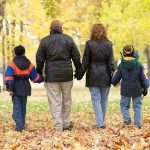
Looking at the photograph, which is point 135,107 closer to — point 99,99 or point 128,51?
point 99,99

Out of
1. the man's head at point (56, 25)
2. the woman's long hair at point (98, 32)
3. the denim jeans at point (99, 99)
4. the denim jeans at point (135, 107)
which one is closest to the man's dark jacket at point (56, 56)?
the man's head at point (56, 25)

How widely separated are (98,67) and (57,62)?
90 centimetres

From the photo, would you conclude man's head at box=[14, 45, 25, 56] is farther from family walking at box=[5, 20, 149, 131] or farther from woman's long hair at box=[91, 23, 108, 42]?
woman's long hair at box=[91, 23, 108, 42]

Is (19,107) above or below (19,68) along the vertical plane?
below

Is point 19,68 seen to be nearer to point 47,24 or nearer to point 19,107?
point 19,107

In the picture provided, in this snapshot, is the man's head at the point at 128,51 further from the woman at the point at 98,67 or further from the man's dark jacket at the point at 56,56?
the man's dark jacket at the point at 56,56

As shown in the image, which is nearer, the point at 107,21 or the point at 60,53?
the point at 60,53

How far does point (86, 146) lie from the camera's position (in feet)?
25.3

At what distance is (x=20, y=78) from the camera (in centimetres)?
1123

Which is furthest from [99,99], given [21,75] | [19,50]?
[19,50]

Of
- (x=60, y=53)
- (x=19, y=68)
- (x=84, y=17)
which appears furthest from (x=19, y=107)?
(x=84, y=17)

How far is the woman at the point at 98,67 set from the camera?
11.0 metres

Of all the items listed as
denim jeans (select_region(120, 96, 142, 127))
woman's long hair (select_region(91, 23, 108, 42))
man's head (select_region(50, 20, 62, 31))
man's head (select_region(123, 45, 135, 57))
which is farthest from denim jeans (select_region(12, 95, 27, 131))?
man's head (select_region(123, 45, 135, 57))

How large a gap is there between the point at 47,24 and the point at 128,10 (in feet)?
20.1
